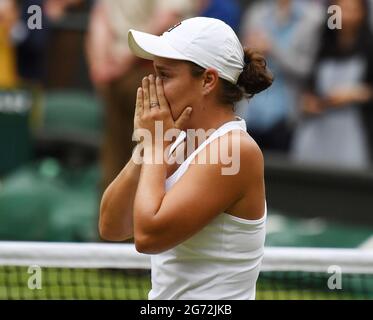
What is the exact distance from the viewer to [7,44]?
1096 cm

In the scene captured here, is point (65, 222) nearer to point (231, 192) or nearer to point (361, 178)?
point (361, 178)

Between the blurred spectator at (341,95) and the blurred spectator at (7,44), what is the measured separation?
2.92m

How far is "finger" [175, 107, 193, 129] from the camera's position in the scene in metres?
4.12

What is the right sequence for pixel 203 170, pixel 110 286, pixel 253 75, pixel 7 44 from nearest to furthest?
pixel 203 170 → pixel 253 75 → pixel 110 286 → pixel 7 44

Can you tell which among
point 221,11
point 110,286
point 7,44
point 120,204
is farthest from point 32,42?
point 120,204

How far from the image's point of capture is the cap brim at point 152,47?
4.10 metres

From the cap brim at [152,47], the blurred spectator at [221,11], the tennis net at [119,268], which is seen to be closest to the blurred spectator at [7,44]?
the blurred spectator at [221,11]

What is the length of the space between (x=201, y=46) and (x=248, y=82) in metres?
0.23

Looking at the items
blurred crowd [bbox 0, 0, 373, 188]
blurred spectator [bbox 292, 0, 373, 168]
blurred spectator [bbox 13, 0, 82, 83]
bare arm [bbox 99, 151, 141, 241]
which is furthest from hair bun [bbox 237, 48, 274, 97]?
blurred spectator [bbox 13, 0, 82, 83]

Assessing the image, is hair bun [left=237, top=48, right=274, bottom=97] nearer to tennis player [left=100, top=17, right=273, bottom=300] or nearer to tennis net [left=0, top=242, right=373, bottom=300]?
tennis player [left=100, top=17, right=273, bottom=300]

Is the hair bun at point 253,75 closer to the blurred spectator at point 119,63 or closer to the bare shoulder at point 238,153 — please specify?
the bare shoulder at point 238,153

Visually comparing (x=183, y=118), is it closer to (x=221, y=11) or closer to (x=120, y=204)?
(x=120, y=204)
